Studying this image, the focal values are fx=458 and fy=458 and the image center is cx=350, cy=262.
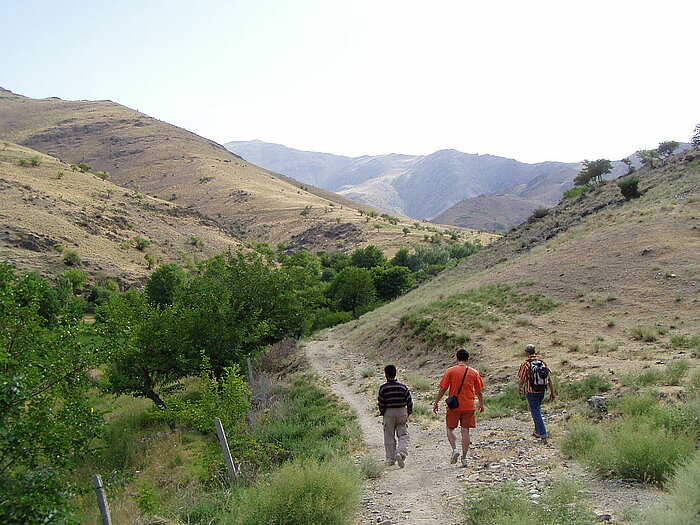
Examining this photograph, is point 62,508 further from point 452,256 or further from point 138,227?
point 452,256

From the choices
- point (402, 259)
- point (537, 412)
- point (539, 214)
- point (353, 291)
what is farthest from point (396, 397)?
point (402, 259)

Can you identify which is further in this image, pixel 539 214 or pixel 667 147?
pixel 667 147

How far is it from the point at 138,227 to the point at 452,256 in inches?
1769

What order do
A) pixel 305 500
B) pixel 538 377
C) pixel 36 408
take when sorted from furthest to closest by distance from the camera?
1. pixel 538 377
2. pixel 305 500
3. pixel 36 408

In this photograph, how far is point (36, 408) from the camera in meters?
5.49

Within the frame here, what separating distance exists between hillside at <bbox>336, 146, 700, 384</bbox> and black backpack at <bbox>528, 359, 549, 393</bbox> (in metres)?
3.37

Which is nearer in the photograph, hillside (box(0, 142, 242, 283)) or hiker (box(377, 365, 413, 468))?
hiker (box(377, 365, 413, 468))

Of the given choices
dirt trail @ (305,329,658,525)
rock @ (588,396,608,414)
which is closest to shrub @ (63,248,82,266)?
dirt trail @ (305,329,658,525)

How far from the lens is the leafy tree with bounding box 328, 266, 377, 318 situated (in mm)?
46894

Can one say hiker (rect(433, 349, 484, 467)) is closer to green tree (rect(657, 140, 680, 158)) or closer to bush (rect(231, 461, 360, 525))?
bush (rect(231, 461, 360, 525))

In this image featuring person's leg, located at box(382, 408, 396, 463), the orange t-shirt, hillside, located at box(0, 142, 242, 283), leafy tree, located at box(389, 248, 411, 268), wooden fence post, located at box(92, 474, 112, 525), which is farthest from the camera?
leafy tree, located at box(389, 248, 411, 268)

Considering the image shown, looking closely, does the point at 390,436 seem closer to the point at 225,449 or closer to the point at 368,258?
the point at 225,449

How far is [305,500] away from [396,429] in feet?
8.28

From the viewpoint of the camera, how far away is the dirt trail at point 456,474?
573cm
